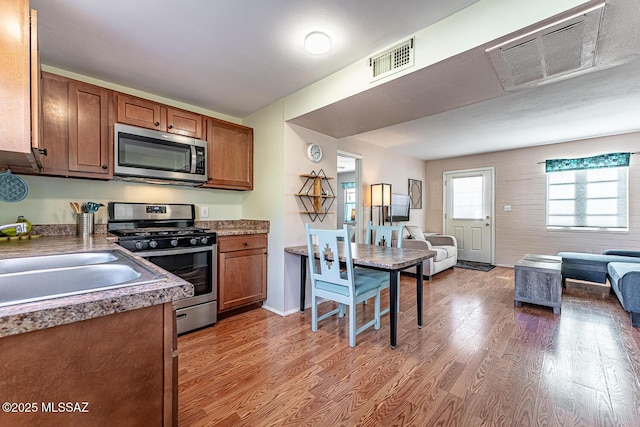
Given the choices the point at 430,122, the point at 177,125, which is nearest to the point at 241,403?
the point at 177,125

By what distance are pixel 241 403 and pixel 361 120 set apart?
248 cm

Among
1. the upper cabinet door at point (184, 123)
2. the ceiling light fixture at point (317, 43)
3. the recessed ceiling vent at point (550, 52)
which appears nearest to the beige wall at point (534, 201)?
the recessed ceiling vent at point (550, 52)

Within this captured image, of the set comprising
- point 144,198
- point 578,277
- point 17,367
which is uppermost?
point 144,198

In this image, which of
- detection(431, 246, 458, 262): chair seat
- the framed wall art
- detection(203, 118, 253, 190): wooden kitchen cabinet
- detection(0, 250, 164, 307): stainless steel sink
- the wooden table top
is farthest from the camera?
the framed wall art

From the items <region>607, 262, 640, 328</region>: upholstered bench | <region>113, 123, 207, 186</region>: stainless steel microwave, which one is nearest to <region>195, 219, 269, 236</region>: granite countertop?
<region>113, 123, 207, 186</region>: stainless steel microwave

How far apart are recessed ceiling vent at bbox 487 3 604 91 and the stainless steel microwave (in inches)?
98.8

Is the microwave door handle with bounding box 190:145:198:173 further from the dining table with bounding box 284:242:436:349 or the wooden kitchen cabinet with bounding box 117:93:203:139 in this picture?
the dining table with bounding box 284:242:436:349

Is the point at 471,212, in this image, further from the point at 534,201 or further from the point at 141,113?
the point at 141,113

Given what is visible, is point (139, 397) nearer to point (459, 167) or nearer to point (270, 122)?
point (270, 122)

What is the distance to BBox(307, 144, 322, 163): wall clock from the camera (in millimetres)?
3062

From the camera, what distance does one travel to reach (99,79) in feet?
7.93

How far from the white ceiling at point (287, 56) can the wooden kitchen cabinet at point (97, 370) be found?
1.73 metres

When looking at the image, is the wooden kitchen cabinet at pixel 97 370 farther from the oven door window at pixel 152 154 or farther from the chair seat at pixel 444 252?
the chair seat at pixel 444 252

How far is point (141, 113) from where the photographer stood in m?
2.43
